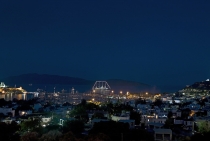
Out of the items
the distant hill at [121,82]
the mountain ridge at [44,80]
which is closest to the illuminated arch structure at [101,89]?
the distant hill at [121,82]

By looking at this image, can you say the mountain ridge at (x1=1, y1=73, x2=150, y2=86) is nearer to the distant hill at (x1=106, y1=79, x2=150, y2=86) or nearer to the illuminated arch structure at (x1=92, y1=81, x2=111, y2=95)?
the distant hill at (x1=106, y1=79, x2=150, y2=86)

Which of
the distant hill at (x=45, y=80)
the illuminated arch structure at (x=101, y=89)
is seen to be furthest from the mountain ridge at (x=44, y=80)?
the illuminated arch structure at (x=101, y=89)

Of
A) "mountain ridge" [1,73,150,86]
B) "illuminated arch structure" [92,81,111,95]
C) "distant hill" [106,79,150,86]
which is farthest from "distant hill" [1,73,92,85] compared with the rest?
"illuminated arch structure" [92,81,111,95]

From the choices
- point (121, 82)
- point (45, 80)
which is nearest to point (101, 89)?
point (121, 82)

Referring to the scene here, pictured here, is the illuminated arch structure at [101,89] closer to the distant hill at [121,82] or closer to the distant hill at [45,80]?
the distant hill at [121,82]

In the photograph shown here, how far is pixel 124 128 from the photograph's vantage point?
807cm

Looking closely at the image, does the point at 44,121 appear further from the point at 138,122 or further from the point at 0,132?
the point at 0,132

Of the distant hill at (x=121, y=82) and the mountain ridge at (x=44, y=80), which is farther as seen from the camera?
the mountain ridge at (x=44, y=80)

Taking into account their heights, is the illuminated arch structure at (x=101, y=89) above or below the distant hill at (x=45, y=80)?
below

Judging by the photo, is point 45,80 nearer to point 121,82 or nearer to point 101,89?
point 121,82

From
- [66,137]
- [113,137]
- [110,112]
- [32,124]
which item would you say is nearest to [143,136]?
[113,137]

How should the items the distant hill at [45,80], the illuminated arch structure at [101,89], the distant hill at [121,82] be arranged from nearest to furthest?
the illuminated arch structure at [101,89] → the distant hill at [121,82] → the distant hill at [45,80]

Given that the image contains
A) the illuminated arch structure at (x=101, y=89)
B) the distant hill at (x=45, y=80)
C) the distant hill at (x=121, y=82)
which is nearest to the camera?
the illuminated arch structure at (x=101, y=89)

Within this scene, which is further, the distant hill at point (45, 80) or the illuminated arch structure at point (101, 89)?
the distant hill at point (45, 80)
